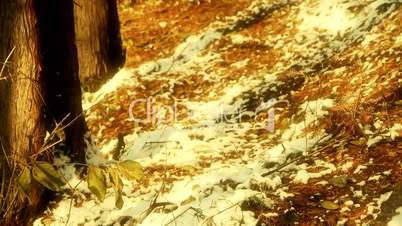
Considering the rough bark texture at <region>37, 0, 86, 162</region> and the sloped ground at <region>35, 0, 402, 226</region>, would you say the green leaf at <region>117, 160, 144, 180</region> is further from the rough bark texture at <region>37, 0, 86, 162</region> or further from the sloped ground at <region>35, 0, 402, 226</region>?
the rough bark texture at <region>37, 0, 86, 162</region>

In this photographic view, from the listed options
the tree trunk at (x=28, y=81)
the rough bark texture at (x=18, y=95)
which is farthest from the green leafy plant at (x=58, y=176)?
the rough bark texture at (x=18, y=95)

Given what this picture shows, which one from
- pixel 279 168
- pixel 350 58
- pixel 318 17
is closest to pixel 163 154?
pixel 279 168

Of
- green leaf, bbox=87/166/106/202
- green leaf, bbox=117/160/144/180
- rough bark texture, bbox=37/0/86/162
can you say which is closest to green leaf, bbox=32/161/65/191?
green leaf, bbox=87/166/106/202

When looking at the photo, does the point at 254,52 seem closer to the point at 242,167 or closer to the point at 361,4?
the point at 361,4

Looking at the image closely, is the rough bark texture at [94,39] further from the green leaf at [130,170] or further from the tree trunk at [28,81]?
the green leaf at [130,170]

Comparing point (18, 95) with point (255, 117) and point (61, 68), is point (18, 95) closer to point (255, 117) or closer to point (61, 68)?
point (61, 68)

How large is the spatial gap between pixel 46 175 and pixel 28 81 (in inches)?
49.2

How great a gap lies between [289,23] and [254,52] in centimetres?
68

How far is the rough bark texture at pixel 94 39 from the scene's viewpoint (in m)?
5.66

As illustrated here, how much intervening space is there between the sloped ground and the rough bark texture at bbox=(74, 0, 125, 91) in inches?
7.1

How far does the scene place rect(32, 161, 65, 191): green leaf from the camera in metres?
2.20

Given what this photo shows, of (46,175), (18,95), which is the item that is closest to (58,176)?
(46,175)

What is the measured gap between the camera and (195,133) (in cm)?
458

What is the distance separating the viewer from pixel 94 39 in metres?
5.71
